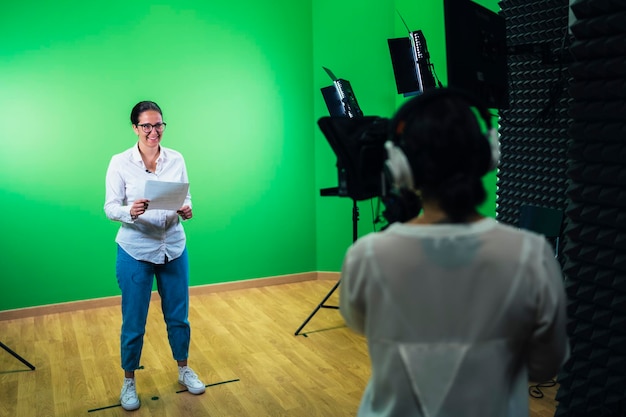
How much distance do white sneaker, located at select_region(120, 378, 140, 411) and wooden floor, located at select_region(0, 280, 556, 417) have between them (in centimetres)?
4

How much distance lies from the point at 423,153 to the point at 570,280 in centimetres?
181

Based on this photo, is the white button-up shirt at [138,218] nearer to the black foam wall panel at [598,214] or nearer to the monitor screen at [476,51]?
the monitor screen at [476,51]

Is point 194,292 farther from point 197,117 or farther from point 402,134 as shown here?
point 402,134

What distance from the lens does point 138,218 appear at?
312 centimetres

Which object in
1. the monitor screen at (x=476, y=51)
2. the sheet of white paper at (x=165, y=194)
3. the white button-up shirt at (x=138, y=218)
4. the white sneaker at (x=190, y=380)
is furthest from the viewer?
the white sneaker at (x=190, y=380)

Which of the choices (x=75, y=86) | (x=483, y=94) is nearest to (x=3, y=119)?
(x=75, y=86)

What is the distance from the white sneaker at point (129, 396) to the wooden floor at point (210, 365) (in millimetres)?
40

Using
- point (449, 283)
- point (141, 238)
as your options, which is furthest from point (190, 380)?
point (449, 283)

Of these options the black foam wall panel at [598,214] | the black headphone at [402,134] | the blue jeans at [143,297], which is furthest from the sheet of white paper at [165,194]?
the black headphone at [402,134]

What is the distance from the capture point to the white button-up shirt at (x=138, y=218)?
308 centimetres

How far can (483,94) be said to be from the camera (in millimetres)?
2455

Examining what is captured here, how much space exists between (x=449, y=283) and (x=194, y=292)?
4.50 metres

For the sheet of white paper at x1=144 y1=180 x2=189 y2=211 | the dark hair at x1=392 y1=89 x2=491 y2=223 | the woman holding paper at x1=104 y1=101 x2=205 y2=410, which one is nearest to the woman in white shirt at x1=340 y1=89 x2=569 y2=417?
the dark hair at x1=392 y1=89 x2=491 y2=223

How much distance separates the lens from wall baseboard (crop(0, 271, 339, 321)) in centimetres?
478
